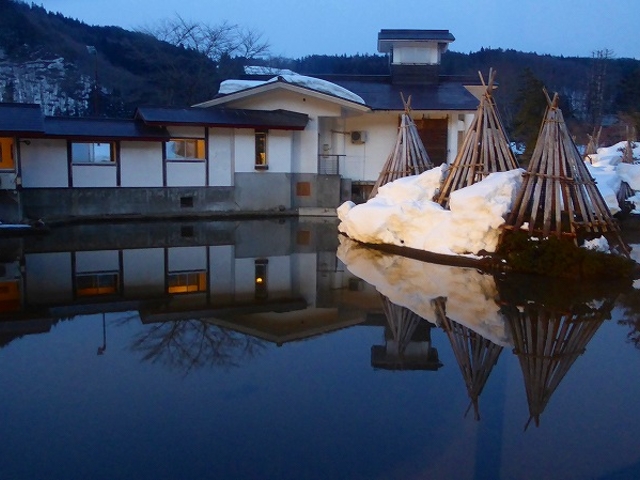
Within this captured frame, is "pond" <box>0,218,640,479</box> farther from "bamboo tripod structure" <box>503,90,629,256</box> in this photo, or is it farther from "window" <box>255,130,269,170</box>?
"window" <box>255,130,269,170</box>

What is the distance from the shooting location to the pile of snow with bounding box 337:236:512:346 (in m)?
7.72

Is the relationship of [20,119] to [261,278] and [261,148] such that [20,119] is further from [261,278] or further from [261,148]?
[261,278]

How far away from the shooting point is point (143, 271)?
11227 mm

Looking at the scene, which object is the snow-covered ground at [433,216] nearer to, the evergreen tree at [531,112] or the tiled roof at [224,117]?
the tiled roof at [224,117]

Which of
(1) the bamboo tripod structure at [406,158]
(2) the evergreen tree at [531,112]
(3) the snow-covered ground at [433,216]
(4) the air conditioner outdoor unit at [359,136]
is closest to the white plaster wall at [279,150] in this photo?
(4) the air conditioner outdoor unit at [359,136]

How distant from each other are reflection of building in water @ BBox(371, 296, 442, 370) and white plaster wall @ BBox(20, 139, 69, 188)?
1377 centimetres

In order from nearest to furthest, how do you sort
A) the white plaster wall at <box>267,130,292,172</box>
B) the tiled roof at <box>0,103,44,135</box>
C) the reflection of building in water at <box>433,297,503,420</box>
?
the reflection of building in water at <box>433,297,503,420</box> → the tiled roof at <box>0,103,44,135</box> → the white plaster wall at <box>267,130,292,172</box>

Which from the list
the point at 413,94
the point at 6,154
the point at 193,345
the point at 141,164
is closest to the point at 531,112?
the point at 413,94

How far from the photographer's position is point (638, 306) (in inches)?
342

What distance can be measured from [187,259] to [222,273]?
160 cm

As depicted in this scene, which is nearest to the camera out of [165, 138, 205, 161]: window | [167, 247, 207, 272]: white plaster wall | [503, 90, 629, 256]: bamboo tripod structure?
[503, 90, 629, 256]: bamboo tripod structure

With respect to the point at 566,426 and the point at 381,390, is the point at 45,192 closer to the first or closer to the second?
the point at 381,390

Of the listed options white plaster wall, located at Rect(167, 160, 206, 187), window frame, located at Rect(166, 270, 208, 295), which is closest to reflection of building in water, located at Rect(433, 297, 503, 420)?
window frame, located at Rect(166, 270, 208, 295)

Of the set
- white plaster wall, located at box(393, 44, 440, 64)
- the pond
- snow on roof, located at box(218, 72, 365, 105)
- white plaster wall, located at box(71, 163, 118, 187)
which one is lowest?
the pond
